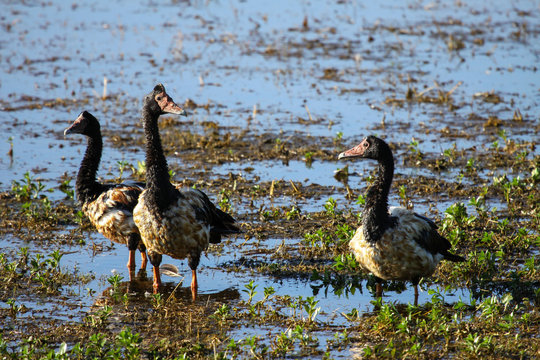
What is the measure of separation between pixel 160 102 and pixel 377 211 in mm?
2324

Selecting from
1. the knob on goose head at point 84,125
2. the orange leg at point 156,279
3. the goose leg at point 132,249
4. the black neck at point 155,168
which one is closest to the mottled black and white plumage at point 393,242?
the black neck at point 155,168

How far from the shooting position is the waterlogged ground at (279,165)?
22.3ft

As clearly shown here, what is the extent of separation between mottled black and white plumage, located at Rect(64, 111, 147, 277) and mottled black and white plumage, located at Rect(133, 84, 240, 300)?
63cm

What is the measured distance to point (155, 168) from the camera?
7.59m

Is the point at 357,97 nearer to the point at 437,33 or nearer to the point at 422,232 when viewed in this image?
the point at 437,33

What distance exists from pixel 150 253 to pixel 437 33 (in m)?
14.2

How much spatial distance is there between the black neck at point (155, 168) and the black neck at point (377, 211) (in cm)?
184

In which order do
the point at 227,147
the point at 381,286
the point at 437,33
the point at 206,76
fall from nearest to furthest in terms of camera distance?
the point at 381,286, the point at 227,147, the point at 206,76, the point at 437,33

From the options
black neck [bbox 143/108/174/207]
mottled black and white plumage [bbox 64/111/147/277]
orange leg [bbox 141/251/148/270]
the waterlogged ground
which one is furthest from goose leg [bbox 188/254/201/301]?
orange leg [bbox 141/251/148/270]

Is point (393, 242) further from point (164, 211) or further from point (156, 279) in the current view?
point (156, 279)

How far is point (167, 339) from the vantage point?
6492 millimetres

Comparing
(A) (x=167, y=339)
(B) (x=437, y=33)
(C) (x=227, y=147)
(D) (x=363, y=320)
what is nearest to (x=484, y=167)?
(C) (x=227, y=147)

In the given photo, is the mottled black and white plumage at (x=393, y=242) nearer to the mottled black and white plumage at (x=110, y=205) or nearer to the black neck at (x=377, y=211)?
the black neck at (x=377, y=211)

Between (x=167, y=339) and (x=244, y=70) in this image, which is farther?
(x=244, y=70)
